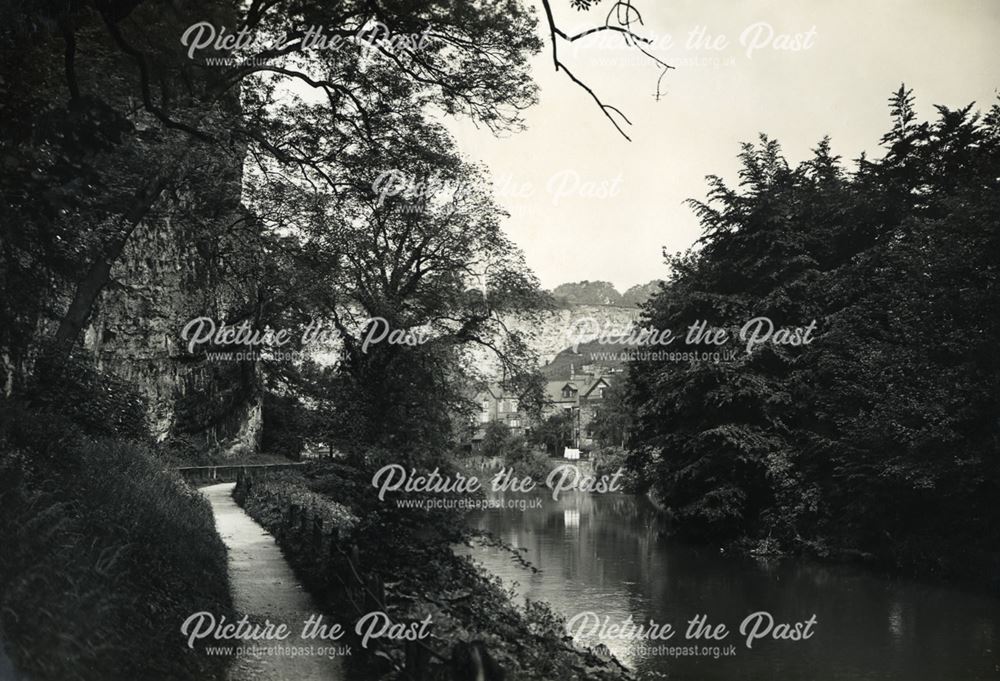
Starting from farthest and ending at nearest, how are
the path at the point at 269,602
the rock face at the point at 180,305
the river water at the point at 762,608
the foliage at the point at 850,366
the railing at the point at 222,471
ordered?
the railing at the point at 222,471
the foliage at the point at 850,366
the rock face at the point at 180,305
the river water at the point at 762,608
the path at the point at 269,602

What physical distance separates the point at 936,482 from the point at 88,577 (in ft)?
63.3

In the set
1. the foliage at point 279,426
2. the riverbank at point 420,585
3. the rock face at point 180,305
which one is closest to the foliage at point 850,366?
the riverbank at point 420,585

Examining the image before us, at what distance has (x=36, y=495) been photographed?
5812 millimetres

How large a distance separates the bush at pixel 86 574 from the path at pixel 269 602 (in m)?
0.45

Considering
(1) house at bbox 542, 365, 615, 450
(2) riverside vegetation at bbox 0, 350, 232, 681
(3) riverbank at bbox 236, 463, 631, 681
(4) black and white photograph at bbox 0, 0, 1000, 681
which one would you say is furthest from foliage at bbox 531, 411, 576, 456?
(2) riverside vegetation at bbox 0, 350, 232, 681

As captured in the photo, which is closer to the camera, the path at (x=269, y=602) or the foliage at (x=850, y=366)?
the path at (x=269, y=602)

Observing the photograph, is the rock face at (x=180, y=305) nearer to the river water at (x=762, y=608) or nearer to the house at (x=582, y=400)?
the river water at (x=762, y=608)

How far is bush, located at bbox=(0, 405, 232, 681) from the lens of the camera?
4.84 metres

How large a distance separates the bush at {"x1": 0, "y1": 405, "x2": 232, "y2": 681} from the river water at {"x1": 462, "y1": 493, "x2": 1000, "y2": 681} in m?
3.90

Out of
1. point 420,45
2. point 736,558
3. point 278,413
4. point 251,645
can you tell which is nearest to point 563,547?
point 736,558

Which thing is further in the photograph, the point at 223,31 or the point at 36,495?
the point at 223,31

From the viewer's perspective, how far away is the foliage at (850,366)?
17.6 m

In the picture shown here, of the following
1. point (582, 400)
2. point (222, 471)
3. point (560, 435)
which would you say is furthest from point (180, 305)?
point (582, 400)

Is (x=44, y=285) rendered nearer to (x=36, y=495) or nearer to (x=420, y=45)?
(x=36, y=495)
